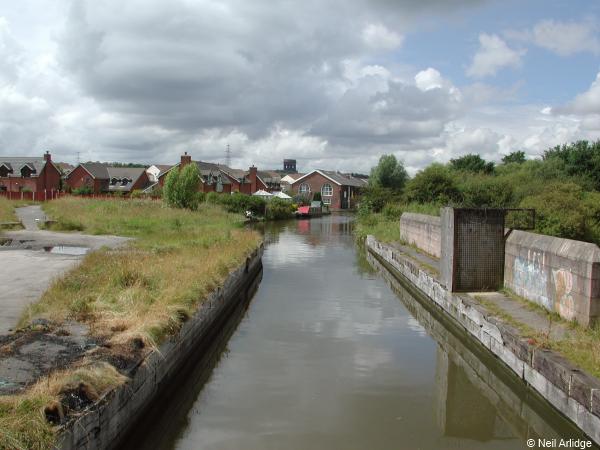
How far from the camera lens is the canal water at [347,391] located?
21.2 feet

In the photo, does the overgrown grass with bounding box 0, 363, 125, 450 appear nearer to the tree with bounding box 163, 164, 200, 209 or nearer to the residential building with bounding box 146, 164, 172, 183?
the tree with bounding box 163, 164, 200, 209

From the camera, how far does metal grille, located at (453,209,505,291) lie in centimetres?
1136

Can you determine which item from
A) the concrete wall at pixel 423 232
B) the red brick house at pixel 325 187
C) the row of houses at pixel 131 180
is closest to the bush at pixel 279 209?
the row of houses at pixel 131 180

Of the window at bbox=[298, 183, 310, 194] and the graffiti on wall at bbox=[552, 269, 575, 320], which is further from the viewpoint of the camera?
the window at bbox=[298, 183, 310, 194]

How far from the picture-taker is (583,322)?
25.9 feet

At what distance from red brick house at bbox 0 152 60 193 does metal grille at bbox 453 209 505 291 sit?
175ft

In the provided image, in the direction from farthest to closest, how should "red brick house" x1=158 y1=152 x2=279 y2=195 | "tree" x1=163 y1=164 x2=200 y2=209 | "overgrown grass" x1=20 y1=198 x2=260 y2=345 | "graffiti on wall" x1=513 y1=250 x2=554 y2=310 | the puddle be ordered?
"red brick house" x1=158 y1=152 x2=279 y2=195
"tree" x1=163 y1=164 x2=200 y2=209
the puddle
"graffiti on wall" x1=513 y1=250 x2=554 y2=310
"overgrown grass" x1=20 y1=198 x2=260 y2=345

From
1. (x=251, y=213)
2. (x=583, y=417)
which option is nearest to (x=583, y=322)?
(x=583, y=417)

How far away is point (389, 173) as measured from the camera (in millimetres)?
59531

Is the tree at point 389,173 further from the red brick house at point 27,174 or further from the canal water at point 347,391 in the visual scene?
the canal water at point 347,391

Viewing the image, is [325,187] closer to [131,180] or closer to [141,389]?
[131,180]

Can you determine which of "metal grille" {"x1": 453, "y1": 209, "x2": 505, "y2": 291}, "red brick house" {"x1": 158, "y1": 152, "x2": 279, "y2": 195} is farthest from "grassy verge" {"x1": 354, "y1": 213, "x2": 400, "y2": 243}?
"red brick house" {"x1": 158, "y1": 152, "x2": 279, "y2": 195}

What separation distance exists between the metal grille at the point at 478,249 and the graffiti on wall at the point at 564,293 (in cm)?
252

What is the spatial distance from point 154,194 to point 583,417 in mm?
48712
